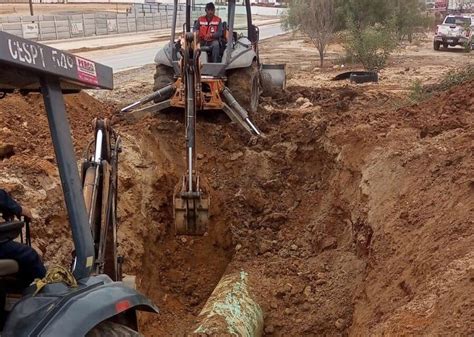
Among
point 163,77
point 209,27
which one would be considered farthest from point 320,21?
point 163,77

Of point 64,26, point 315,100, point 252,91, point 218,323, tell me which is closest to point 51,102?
point 218,323

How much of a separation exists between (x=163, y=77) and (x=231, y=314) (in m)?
5.96

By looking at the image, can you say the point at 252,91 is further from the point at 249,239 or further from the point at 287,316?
the point at 287,316

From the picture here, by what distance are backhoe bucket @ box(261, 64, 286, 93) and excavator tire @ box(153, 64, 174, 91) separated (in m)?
3.31

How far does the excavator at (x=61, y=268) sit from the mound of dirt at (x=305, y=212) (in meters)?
2.00

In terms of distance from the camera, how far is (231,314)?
6082mm

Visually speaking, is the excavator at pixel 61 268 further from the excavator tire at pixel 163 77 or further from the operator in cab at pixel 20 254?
the excavator tire at pixel 163 77

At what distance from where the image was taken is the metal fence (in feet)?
116

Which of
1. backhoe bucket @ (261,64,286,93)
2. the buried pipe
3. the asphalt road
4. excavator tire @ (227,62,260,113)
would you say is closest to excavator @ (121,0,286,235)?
excavator tire @ (227,62,260,113)

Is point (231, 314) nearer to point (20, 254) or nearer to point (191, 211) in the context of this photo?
point (191, 211)

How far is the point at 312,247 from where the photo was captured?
26.1 ft

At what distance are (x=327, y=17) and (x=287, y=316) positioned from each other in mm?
20230

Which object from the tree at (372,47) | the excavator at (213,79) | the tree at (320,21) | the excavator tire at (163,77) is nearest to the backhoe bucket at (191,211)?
the excavator at (213,79)

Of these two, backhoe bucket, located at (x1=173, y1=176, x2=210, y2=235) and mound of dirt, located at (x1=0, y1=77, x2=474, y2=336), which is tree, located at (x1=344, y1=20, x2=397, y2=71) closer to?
mound of dirt, located at (x1=0, y1=77, x2=474, y2=336)
